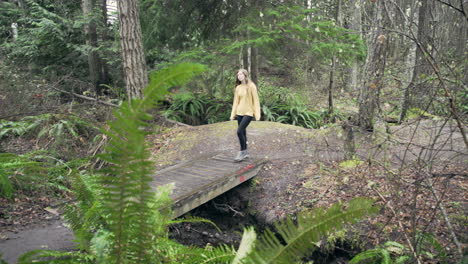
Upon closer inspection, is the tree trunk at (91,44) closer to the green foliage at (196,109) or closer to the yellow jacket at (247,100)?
the green foliage at (196,109)

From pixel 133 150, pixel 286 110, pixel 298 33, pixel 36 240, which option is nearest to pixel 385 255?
pixel 133 150

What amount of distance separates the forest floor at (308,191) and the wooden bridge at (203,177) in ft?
1.71

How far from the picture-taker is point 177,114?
11.6 metres

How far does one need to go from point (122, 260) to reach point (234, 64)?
1107 centimetres

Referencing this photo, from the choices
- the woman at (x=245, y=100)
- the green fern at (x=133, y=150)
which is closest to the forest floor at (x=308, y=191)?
the woman at (x=245, y=100)

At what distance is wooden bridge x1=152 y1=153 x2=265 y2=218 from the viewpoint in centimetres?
529

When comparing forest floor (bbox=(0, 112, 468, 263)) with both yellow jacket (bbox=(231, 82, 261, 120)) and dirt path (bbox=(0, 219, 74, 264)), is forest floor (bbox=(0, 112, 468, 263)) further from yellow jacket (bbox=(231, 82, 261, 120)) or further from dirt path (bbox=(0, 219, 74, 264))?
yellow jacket (bbox=(231, 82, 261, 120))

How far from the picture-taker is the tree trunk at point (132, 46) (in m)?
8.69

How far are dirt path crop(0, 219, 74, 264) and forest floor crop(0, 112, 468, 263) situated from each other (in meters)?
0.01

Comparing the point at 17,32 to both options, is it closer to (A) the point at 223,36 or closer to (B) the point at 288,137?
(A) the point at 223,36

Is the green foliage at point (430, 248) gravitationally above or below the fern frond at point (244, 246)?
below

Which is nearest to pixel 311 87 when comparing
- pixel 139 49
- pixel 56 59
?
pixel 139 49

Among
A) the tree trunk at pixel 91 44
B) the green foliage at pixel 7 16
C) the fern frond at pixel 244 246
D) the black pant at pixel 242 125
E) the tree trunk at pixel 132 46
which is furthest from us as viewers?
the green foliage at pixel 7 16

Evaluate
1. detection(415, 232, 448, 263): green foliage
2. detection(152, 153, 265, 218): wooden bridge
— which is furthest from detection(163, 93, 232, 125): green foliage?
detection(415, 232, 448, 263): green foliage
